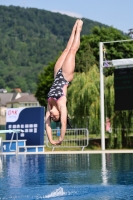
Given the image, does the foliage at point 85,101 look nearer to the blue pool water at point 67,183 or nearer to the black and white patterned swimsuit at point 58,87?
the blue pool water at point 67,183

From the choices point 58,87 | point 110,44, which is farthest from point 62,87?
point 110,44

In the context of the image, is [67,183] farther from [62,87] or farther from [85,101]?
[85,101]

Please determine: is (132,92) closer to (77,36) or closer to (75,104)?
(75,104)

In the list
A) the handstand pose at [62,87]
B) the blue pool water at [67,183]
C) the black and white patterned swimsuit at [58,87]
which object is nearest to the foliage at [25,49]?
the blue pool water at [67,183]

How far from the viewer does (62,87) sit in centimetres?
774

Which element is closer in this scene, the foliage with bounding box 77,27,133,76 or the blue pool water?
the blue pool water

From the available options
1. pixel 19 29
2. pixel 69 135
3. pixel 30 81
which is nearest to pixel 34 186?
pixel 69 135

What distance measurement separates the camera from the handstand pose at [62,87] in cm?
759

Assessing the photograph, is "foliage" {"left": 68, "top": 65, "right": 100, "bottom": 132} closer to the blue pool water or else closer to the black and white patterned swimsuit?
the blue pool water

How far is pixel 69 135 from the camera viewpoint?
28406 mm

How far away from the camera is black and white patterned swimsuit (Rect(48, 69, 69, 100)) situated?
7.64 m

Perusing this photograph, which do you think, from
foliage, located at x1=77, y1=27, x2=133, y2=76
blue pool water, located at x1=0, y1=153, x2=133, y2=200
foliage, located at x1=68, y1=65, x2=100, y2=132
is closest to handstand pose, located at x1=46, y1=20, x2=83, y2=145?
blue pool water, located at x1=0, y1=153, x2=133, y2=200

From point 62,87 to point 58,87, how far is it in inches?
2.3

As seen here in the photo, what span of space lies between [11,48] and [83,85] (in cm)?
14373
